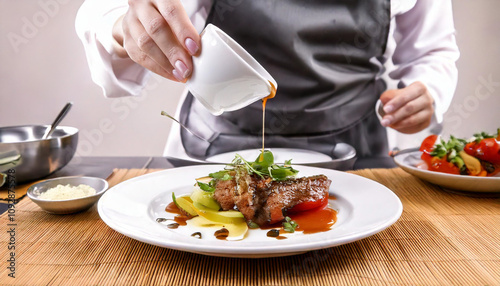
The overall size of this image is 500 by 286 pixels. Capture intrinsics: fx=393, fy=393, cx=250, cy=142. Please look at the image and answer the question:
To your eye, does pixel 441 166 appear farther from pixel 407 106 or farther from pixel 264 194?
pixel 264 194

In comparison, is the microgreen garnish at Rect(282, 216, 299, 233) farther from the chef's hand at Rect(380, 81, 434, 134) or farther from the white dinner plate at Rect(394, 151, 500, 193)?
the chef's hand at Rect(380, 81, 434, 134)

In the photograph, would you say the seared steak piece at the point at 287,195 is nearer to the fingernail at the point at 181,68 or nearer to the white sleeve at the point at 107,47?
the fingernail at the point at 181,68

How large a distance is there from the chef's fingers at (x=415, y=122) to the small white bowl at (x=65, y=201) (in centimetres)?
142

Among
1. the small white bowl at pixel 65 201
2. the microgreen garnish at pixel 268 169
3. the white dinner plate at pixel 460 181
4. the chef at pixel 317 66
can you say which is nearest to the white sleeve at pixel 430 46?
the chef at pixel 317 66

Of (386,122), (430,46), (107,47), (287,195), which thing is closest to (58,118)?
(107,47)

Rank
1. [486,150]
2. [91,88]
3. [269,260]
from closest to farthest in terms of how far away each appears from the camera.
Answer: [269,260], [486,150], [91,88]

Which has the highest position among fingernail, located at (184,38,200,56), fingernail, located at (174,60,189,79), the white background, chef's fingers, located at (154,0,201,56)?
chef's fingers, located at (154,0,201,56)

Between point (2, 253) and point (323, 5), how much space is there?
1.82m

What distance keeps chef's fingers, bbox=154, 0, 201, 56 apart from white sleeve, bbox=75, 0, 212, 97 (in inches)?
29.6

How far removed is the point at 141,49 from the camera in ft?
4.06

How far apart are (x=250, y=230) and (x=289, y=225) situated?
103 mm

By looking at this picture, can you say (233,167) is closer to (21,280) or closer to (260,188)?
(260,188)

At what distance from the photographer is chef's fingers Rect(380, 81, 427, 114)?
192 centimetres

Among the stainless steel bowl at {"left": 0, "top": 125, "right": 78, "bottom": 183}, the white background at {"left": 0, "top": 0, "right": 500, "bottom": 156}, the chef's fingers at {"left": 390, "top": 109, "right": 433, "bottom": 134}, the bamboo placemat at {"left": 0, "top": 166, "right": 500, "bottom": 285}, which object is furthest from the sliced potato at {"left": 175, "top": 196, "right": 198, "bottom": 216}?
the white background at {"left": 0, "top": 0, "right": 500, "bottom": 156}
